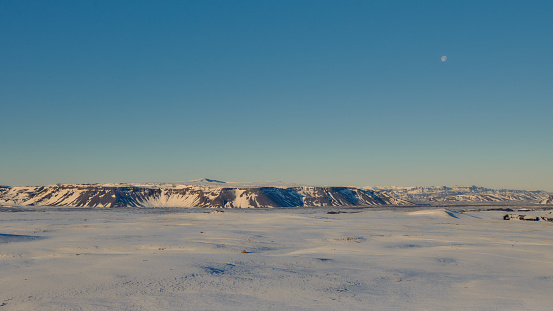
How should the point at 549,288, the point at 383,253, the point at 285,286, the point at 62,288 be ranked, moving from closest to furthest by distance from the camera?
the point at 62,288 → the point at 285,286 → the point at 549,288 → the point at 383,253

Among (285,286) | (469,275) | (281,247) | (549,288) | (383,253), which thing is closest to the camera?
(285,286)

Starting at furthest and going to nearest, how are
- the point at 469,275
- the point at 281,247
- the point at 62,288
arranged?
the point at 281,247
the point at 469,275
the point at 62,288

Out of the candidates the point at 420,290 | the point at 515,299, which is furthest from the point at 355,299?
the point at 515,299

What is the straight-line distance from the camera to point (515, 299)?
707 inches

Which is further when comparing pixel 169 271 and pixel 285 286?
pixel 169 271

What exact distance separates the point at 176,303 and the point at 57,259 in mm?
13138

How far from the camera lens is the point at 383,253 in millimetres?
32438

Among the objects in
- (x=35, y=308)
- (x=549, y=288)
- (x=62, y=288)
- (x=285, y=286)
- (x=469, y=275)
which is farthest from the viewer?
(x=469, y=275)

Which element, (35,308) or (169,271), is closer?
(35,308)

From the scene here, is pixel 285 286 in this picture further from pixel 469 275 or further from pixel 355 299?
pixel 469 275

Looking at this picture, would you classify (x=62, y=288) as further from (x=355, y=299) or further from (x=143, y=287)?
(x=355, y=299)

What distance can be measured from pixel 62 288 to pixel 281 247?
23.5m

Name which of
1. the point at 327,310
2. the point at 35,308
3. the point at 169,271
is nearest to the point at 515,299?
the point at 327,310

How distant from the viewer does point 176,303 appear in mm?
15414
